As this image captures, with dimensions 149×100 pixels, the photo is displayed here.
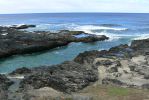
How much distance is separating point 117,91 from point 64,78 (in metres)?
5.41

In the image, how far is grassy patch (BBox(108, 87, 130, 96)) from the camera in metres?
26.8

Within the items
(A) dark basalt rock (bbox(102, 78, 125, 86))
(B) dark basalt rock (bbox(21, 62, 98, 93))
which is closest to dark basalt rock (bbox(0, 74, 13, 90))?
(B) dark basalt rock (bbox(21, 62, 98, 93))

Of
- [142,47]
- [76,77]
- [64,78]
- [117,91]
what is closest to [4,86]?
[64,78]

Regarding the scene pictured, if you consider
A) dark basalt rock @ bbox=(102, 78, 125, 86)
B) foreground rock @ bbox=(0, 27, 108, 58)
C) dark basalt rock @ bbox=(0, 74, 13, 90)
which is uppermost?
dark basalt rock @ bbox=(102, 78, 125, 86)

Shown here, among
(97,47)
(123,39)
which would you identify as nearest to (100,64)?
(97,47)

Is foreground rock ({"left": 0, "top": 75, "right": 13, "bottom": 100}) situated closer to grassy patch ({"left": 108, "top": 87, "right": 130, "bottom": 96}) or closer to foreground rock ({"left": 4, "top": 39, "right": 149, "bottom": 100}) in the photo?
foreground rock ({"left": 4, "top": 39, "right": 149, "bottom": 100})

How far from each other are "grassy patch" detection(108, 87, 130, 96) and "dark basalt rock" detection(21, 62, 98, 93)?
9.05ft

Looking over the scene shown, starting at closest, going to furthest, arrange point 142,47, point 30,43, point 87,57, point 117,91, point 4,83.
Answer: point 117,91 → point 4,83 → point 87,57 → point 142,47 → point 30,43

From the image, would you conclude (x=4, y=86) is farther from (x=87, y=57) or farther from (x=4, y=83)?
(x=87, y=57)

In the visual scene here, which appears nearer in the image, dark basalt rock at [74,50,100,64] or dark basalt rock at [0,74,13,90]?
dark basalt rock at [0,74,13,90]

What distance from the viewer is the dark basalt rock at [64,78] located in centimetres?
2906

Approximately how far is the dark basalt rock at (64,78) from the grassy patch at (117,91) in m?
2.76

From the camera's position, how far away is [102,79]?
104 ft

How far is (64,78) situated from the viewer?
30.5 metres
